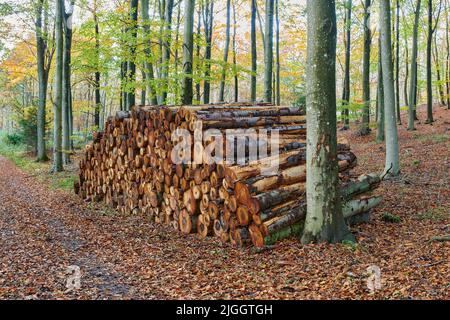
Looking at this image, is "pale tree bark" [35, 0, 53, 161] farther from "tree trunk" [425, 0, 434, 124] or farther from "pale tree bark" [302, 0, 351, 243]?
"tree trunk" [425, 0, 434, 124]

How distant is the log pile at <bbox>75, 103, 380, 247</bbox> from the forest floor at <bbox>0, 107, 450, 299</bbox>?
1.22 ft

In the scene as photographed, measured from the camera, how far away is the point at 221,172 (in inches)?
274

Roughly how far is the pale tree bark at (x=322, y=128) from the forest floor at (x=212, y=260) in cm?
43

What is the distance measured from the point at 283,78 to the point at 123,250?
102 ft

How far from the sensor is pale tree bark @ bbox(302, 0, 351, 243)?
5.72 metres

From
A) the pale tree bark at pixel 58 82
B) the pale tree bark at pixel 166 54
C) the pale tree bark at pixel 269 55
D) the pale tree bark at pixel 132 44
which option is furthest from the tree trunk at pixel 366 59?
the pale tree bark at pixel 58 82

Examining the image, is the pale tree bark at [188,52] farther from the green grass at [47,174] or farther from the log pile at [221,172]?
the green grass at [47,174]

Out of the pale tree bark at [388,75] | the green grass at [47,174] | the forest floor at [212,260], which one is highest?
the pale tree bark at [388,75]

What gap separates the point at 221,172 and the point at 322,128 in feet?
6.64

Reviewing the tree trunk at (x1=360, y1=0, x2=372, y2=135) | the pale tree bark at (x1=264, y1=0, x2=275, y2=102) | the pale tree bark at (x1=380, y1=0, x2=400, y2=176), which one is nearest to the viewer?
the pale tree bark at (x1=380, y1=0, x2=400, y2=176)

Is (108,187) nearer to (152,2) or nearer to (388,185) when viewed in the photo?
(388,185)

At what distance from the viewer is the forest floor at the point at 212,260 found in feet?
15.4

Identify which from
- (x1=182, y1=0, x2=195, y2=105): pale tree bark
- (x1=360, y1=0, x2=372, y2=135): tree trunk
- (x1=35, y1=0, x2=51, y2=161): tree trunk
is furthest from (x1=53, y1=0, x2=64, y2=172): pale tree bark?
(x1=360, y1=0, x2=372, y2=135): tree trunk

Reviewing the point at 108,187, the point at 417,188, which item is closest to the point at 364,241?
the point at 417,188
